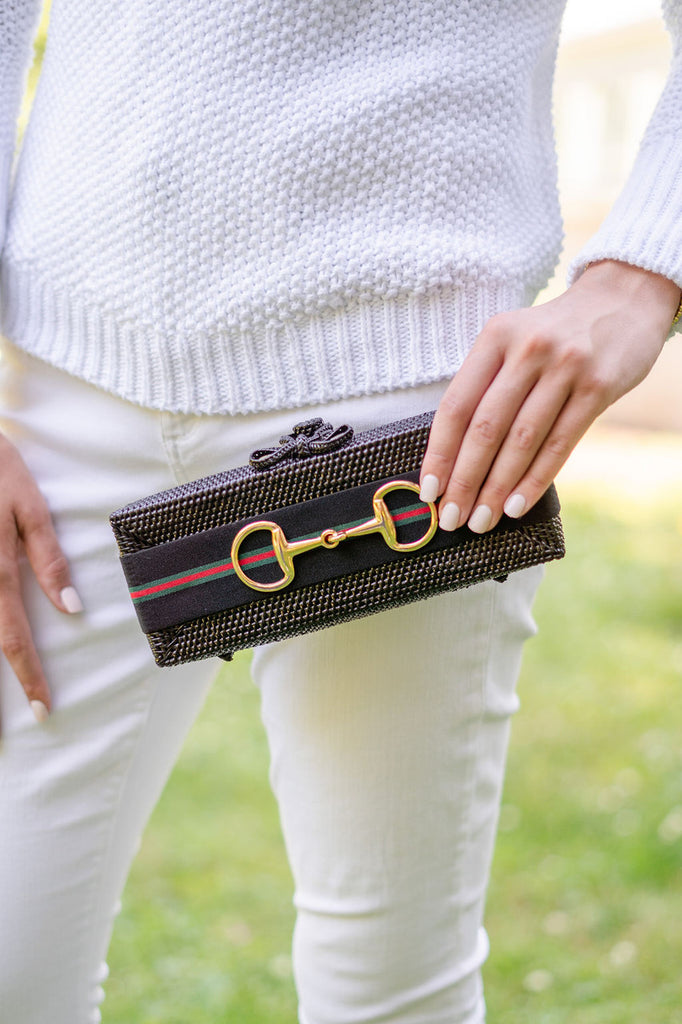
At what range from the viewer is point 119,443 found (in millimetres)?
1014

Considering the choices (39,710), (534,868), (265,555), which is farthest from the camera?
(534,868)

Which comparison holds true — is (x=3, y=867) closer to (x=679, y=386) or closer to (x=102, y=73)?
(x=102, y=73)

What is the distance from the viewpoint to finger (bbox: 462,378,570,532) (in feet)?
2.72

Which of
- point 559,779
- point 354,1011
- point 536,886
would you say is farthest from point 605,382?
point 559,779

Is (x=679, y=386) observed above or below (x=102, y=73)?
below

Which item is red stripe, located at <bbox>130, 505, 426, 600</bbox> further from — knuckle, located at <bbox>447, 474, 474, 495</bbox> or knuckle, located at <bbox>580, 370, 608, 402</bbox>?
knuckle, located at <bbox>580, 370, 608, 402</bbox>

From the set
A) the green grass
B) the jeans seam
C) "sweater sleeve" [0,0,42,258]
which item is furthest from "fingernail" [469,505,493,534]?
the green grass

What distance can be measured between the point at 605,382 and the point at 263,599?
1.15 feet

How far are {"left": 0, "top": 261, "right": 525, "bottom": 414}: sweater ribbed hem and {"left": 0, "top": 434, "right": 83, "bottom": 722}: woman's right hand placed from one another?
0.13 metres

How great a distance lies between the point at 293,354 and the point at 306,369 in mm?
19

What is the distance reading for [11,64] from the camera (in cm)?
106

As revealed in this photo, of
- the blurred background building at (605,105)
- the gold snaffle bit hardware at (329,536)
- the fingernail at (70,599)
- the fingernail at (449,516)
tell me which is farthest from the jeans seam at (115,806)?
the blurred background building at (605,105)

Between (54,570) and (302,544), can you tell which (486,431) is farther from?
(54,570)

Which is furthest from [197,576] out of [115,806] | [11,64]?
[11,64]
